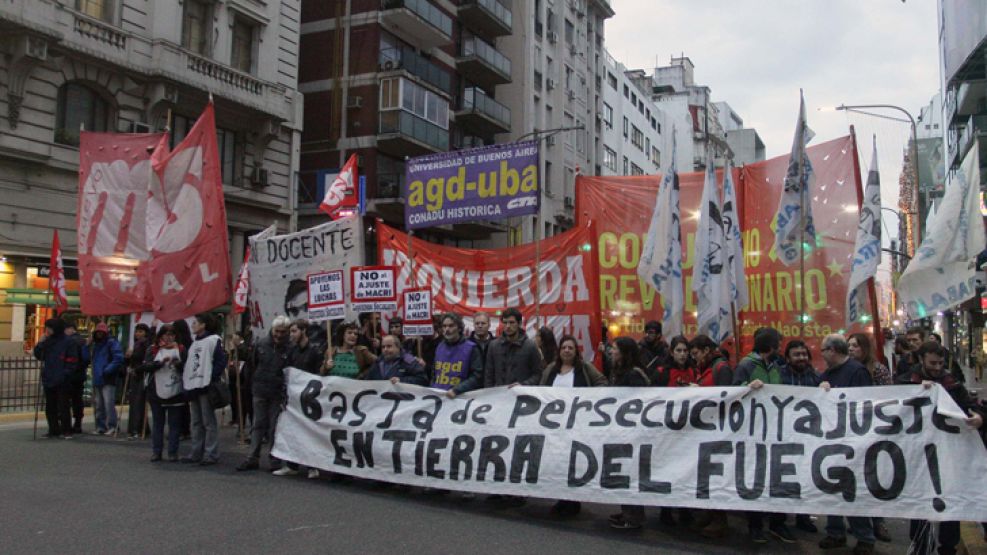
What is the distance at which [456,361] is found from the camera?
324 inches

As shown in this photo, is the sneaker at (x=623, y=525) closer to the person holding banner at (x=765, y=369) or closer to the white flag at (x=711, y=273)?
the person holding banner at (x=765, y=369)

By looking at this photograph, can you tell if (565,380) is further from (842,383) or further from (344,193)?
(344,193)

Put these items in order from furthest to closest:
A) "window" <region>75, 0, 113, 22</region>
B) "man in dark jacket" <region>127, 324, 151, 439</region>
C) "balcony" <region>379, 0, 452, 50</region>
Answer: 1. "balcony" <region>379, 0, 452, 50</region>
2. "window" <region>75, 0, 113, 22</region>
3. "man in dark jacket" <region>127, 324, 151, 439</region>

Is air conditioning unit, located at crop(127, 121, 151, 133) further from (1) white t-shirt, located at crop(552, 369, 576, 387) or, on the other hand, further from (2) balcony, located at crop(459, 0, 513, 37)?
(2) balcony, located at crop(459, 0, 513, 37)

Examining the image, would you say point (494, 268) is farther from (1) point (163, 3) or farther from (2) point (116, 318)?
(1) point (163, 3)

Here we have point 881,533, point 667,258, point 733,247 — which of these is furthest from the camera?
point 667,258

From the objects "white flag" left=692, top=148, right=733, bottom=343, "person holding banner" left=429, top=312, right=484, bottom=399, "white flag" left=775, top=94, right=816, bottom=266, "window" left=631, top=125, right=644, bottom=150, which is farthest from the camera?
"window" left=631, top=125, right=644, bottom=150

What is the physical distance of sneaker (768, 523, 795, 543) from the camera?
6449mm

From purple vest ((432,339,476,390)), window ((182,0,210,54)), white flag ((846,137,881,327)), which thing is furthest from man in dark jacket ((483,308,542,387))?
window ((182,0,210,54))

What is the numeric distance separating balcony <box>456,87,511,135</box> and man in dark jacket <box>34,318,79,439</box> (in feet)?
88.8

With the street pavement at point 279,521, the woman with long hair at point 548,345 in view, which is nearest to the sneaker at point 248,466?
the street pavement at point 279,521

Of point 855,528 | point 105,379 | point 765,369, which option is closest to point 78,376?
point 105,379

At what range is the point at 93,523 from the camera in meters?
6.44

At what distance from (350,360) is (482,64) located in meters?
30.7
